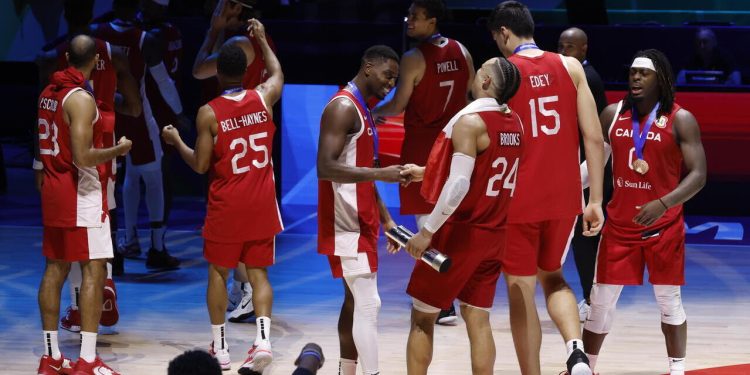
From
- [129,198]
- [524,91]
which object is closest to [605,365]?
[524,91]

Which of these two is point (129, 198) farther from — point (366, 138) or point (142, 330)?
point (366, 138)

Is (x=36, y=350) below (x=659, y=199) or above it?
below

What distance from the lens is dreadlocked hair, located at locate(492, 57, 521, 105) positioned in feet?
16.5

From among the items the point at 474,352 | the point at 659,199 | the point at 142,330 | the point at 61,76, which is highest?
the point at 61,76

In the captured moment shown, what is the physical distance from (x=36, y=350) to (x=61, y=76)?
1721 millimetres

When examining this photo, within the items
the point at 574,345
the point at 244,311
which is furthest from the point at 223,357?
the point at 574,345

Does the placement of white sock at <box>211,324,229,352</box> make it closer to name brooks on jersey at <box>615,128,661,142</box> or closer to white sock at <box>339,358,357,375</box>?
white sock at <box>339,358,357,375</box>

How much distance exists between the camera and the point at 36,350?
21.9ft

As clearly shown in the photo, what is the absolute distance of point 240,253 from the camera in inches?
245

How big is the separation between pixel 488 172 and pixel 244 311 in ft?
9.28

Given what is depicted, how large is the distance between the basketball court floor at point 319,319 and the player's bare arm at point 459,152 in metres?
1.53

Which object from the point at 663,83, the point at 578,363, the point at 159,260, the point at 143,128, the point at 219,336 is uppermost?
the point at 663,83

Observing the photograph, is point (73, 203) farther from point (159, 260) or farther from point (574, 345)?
point (159, 260)

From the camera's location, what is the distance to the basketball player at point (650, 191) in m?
5.64
